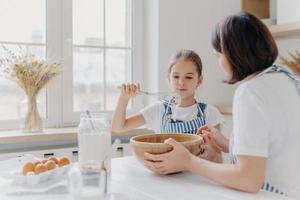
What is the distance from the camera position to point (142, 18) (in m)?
2.63

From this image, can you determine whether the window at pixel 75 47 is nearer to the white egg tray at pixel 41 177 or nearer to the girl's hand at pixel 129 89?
the girl's hand at pixel 129 89

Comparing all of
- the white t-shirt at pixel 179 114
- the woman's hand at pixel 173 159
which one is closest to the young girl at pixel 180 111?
the white t-shirt at pixel 179 114

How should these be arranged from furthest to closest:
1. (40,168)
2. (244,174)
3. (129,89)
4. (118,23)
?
(118,23) → (129,89) → (40,168) → (244,174)

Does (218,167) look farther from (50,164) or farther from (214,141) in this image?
(50,164)

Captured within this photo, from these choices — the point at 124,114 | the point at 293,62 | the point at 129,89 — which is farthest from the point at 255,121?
the point at 293,62

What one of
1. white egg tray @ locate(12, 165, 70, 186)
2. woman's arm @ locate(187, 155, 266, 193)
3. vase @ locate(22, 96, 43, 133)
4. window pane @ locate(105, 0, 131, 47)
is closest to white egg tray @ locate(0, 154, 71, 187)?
white egg tray @ locate(12, 165, 70, 186)

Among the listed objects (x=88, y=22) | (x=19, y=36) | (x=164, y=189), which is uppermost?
(x=88, y=22)

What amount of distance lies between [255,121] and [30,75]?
1.44 meters

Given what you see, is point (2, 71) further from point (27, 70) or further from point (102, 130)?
point (102, 130)

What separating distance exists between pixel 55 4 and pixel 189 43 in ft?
3.08

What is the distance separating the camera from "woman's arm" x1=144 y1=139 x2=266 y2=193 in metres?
A: 0.98

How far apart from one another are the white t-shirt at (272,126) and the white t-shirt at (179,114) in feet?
2.40

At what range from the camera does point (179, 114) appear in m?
1.80

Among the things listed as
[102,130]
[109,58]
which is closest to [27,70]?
[109,58]
